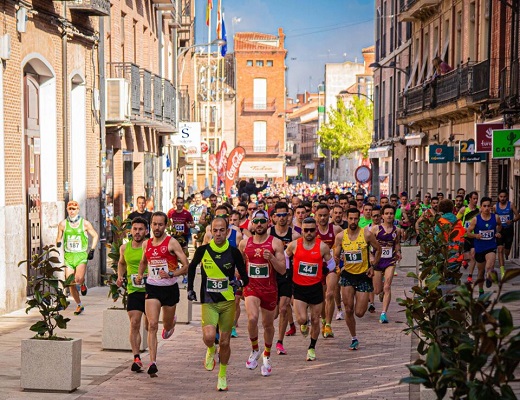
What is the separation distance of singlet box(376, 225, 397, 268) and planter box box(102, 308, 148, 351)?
508cm

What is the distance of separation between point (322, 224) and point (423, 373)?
990cm

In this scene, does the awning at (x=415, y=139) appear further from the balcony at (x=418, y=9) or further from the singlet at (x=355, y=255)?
the singlet at (x=355, y=255)

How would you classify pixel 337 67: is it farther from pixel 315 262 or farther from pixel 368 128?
pixel 315 262

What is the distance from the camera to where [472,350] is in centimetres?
582

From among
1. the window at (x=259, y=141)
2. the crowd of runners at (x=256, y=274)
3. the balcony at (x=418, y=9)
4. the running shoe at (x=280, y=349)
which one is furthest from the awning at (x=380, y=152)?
the window at (x=259, y=141)

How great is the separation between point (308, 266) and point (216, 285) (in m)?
1.97

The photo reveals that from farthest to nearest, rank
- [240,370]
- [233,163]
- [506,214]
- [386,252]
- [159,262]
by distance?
[233,163]
[506,214]
[386,252]
[240,370]
[159,262]

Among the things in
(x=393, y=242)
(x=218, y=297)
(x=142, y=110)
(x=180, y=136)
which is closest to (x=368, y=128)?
(x=180, y=136)

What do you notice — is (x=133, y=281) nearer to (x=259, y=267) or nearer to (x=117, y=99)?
(x=259, y=267)

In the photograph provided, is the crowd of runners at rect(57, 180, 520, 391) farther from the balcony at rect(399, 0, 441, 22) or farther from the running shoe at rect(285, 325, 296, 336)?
the balcony at rect(399, 0, 441, 22)

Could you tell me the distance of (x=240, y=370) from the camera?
12570 mm

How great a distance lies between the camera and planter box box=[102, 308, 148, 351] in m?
13.7

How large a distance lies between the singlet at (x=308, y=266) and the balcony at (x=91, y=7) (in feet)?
31.7

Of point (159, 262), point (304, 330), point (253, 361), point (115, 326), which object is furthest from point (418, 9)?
point (159, 262)
